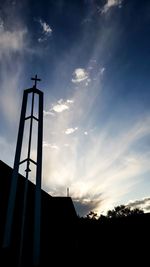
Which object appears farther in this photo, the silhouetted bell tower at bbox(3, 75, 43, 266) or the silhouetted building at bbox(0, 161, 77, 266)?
the silhouetted building at bbox(0, 161, 77, 266)

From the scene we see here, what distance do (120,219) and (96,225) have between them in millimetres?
1626

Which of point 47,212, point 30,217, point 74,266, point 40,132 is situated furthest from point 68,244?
point 40,132

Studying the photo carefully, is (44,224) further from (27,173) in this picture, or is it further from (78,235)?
(27,173)

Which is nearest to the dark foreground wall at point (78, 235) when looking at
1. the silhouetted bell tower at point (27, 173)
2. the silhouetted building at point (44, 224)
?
the silhouetted building at point (44, 224)

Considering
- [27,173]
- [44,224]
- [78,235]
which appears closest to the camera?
[27,173]

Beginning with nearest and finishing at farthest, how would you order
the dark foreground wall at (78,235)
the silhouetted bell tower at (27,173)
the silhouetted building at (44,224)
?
the silhouetted bell tower at (27,173) → the silhouetted building at (44,224) → the dark foreground wall at (78,235)

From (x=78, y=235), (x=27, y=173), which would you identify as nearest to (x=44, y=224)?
(x=78, y=235)

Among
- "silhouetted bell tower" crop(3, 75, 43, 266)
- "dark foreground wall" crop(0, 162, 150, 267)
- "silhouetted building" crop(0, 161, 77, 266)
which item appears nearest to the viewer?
"silhouetted bell tower" crop(3, 75, 43, 266)

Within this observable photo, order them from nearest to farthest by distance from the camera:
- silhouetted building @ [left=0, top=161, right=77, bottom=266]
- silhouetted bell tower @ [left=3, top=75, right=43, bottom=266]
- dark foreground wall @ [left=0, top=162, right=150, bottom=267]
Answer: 1. silhouetted bell tower @ [left=3, top=75, right=43, bottom=266]
2. silhouetted building @ [left=0, top=161, right=77, bottom=266]
3. dark foreground wall @ [left=0, top=162, right=150, bottom=267]

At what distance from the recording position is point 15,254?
1062 centimetres

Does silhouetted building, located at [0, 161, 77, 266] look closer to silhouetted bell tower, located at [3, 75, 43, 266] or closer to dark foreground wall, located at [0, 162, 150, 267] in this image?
dark foreground wall, located at [0, 162, 150, 267]

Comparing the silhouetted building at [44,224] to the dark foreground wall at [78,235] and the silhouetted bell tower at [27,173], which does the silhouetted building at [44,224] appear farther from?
the silhouetted bell tower at [27,173]

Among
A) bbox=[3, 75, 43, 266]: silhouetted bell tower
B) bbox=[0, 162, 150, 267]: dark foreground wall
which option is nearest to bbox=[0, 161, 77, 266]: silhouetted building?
bbox=[0, 162, 150, 267]: dark foreground wall

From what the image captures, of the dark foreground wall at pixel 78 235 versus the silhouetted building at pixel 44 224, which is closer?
the silhouetted building at pixel 44 224
